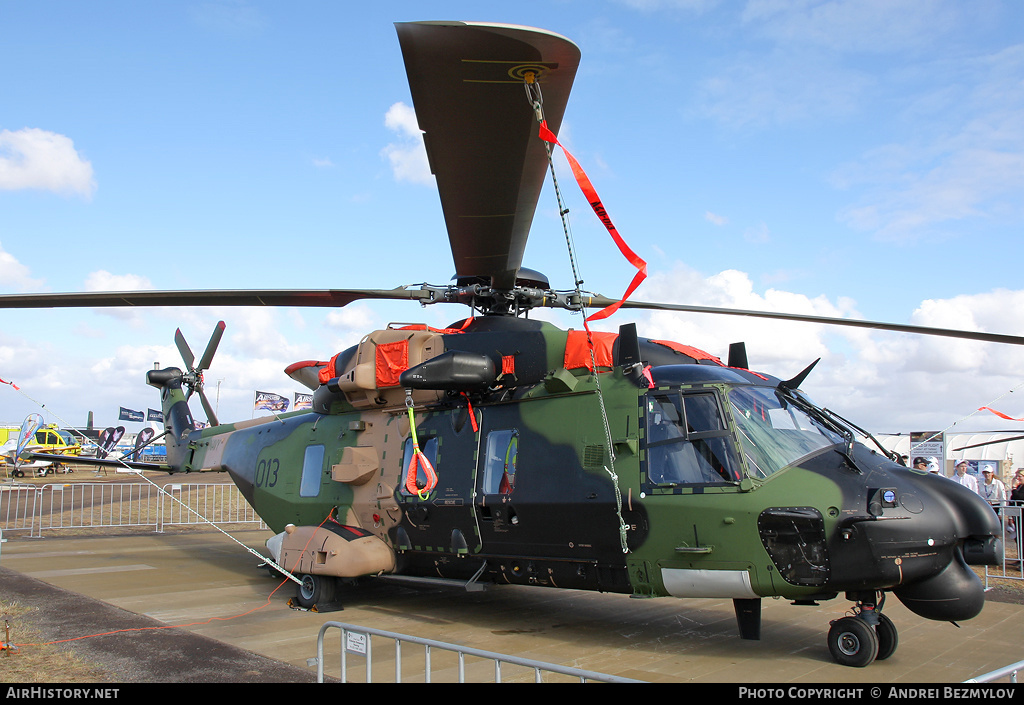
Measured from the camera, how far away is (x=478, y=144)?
512 centimetres

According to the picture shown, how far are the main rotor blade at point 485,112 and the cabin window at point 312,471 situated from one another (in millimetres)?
4945

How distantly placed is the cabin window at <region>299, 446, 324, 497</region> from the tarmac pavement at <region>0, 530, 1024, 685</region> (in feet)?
5.05

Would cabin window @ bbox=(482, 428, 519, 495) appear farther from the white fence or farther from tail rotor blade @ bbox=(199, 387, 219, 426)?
the white fence

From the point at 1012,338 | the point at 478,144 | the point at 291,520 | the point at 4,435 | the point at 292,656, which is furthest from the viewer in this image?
the point at 4,435

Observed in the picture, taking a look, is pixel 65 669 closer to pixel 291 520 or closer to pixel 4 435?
pixel 291 520

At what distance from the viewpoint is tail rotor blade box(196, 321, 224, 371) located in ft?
44.4

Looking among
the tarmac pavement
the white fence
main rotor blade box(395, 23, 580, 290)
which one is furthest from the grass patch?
the white fence

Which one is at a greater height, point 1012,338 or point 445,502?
point 1012,338

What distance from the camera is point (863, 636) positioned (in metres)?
6.29

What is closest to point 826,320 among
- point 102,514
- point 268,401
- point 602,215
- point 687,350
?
point 687,350

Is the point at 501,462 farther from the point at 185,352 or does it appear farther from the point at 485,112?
the point at 185,352

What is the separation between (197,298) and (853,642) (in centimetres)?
718

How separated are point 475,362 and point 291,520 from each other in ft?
14.5

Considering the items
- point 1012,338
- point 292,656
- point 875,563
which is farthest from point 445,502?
point 1012,338
